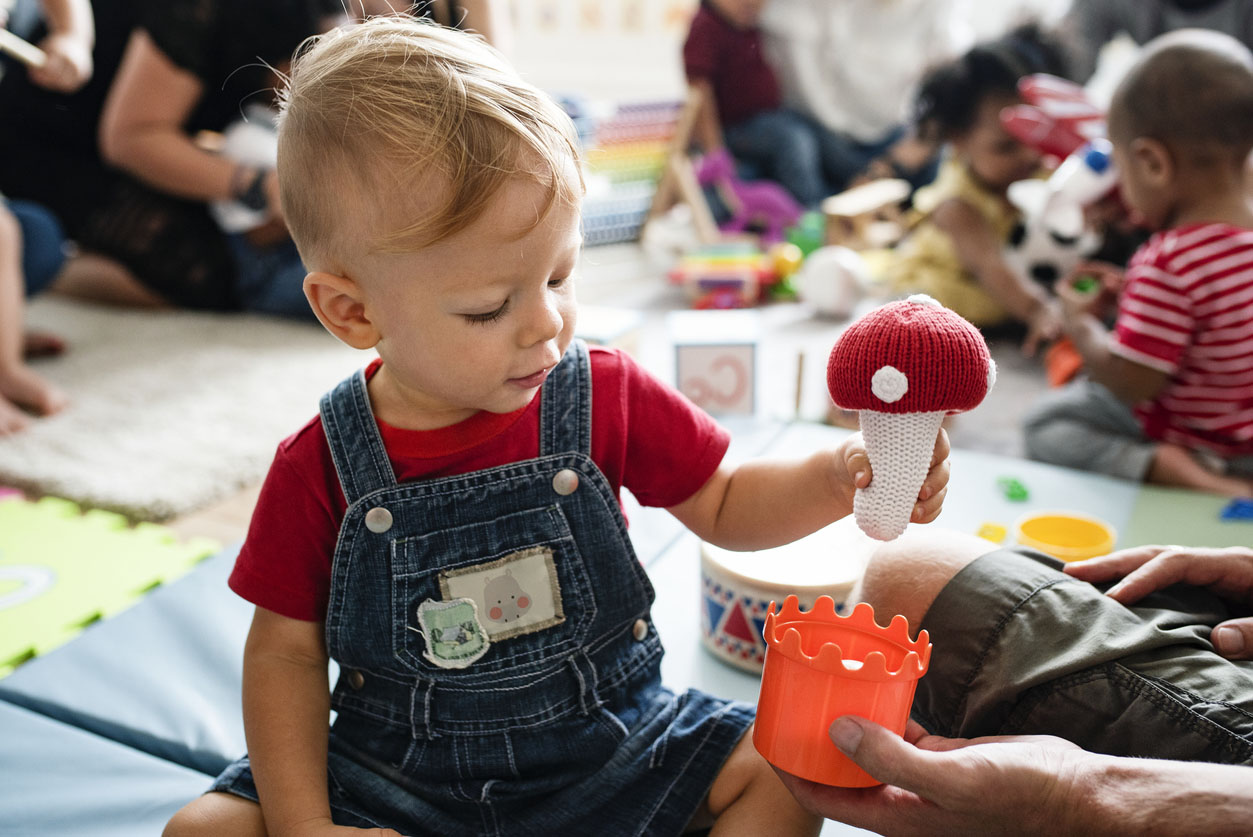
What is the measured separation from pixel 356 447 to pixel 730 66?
8.52 feet

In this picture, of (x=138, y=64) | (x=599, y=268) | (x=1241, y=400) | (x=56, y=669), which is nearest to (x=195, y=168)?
(x=138, y=64)

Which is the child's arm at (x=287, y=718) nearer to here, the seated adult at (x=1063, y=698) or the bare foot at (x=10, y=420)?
the seated adult at (x=1063, y=698)

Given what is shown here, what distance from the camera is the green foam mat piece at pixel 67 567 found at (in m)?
1.05

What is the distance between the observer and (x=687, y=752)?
0.69m

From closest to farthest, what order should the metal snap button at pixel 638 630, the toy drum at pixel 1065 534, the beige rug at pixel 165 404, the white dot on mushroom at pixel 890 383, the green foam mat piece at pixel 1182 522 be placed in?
the white dot on mushroom at pixel 890 383 < the metal snap button at pixel 638 630 < the toy drum at pixel 1065 534 < the green foam mat piece at pixel 1182 522 < the beige rug at pixel 165 404

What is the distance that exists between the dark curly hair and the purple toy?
1.92 ft

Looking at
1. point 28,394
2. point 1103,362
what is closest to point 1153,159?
point 1103,362

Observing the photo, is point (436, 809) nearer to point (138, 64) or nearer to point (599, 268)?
point (138, 64)

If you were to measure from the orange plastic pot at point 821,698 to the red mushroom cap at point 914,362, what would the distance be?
5.8 inches

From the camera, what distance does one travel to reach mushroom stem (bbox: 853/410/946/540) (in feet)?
1.83

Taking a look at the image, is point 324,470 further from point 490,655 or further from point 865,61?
point 865,61

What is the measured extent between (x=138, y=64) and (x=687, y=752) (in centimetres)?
190

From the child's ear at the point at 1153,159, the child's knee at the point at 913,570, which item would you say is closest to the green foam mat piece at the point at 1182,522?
the child's ear at the point at 1153,159

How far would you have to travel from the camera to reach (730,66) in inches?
117
